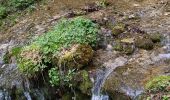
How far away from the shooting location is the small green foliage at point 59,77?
235 inches

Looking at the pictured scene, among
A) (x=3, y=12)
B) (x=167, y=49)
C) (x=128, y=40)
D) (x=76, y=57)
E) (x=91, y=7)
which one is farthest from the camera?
(x=3, y=12)

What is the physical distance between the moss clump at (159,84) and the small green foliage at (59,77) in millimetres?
1389

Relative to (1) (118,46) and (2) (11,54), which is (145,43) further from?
(2) (11,54)

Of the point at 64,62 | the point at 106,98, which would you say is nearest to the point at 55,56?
the point at 64,62

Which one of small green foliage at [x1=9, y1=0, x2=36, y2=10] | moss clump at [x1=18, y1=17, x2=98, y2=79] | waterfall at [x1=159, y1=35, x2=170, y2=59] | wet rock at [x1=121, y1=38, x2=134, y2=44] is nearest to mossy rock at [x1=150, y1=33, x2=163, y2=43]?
waterfall at [x1=159, y1=35, x2=170, y2=59]

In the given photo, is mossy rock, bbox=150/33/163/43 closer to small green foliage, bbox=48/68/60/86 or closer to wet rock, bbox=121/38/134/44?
wet rock, bbox=121/38/134/44

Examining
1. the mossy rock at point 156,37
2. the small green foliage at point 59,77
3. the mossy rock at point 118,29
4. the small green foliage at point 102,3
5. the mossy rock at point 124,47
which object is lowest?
the small green foliage at point 59,77

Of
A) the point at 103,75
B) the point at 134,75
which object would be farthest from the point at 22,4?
the point at 134,75

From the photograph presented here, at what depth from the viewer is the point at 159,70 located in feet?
18.3

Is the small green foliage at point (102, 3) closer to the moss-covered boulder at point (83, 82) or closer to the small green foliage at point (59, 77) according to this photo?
the small green foliage at point (59, 77)

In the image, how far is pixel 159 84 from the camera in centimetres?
502

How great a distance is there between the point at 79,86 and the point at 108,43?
119 centimetres

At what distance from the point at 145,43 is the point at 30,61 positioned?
2.04 meters

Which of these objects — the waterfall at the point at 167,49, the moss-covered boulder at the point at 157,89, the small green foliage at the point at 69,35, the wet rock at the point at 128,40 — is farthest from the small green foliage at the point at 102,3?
the moss-covered boulder at the point at 157,89
